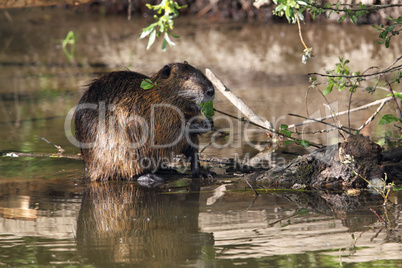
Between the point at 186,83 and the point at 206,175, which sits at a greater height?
the point at 186,83

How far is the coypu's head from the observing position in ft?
13.8

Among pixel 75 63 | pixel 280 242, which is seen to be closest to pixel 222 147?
pixel 280 242

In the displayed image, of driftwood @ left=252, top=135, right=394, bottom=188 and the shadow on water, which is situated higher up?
driftwood @ left=252, top=135, right=394, bottom=188

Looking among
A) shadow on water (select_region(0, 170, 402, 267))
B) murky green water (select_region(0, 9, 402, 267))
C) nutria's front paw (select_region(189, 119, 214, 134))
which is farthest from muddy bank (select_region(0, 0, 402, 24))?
shadow on water (select_region(0, 170, 402, 267))

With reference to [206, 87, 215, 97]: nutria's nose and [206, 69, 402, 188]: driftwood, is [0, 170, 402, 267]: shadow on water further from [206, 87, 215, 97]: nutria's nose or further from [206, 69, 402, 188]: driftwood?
[206, 87, 215, 97]: nutria's nose

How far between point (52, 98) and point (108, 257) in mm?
3945

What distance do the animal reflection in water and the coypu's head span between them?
2.33 ft

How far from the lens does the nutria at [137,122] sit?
4027 mm

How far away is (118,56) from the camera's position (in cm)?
833

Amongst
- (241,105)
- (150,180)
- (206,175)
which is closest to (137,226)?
(150,180)

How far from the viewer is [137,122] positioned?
13.4 ft

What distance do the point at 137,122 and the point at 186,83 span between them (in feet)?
1.42

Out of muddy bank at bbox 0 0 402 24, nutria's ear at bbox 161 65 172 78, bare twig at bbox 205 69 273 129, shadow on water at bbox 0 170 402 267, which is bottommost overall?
shadow on water at bbox 0 170 402 267

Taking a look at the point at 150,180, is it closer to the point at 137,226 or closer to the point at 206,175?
the point at 206,175
